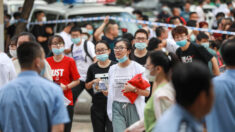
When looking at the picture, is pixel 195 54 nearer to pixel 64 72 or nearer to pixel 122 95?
pixel 122 95

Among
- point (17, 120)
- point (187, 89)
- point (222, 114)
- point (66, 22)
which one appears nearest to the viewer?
point (187, 89)

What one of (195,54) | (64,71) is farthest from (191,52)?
(64,71)

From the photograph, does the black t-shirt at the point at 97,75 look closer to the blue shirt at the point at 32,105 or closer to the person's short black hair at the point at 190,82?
the blue shirt at the point at 32,105

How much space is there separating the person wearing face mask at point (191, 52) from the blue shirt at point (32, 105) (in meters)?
3.39

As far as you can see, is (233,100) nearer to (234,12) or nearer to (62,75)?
(62,75)

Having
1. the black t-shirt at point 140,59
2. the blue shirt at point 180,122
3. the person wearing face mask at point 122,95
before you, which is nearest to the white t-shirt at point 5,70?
the person wearing face mask at point 122,95

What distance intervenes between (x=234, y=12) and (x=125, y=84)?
786 cm

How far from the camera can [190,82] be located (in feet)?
10.2

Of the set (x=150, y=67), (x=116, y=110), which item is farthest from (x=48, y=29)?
(x=150, y=67)

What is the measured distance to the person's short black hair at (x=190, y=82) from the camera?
10.2 feet

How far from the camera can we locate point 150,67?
4.52m

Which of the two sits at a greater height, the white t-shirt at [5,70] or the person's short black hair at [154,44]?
the white t-shirt at [5,70]

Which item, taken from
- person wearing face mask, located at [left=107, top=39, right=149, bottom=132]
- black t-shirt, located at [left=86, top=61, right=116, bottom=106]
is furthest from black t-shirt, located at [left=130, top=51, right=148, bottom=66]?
person wearing face mask, located at [left=107, top=39, right=149, bottom=132]

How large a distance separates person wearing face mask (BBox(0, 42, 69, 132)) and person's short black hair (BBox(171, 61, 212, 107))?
1.39m
